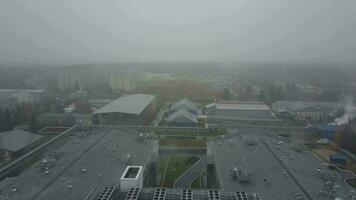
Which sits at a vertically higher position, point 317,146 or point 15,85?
point 15,85

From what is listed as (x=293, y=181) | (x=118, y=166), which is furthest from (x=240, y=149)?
(x=118, y=166)

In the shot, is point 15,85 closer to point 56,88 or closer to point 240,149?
point 56,88

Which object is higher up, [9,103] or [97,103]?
[9,103]

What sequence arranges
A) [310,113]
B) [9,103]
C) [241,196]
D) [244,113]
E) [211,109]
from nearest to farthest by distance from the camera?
1. [241,196]
2. [9,103]
3. [244,113]
4. [310,113]
5. [211,109]

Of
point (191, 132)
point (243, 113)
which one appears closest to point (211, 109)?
point (243, 113)

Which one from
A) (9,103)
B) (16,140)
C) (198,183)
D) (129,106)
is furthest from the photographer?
(9,103)

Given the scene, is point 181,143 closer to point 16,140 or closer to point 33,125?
point 16,140

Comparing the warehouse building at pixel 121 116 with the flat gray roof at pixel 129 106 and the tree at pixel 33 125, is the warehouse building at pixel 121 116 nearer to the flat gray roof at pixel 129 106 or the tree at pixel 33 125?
the flat gray roof at pixel 129 106
